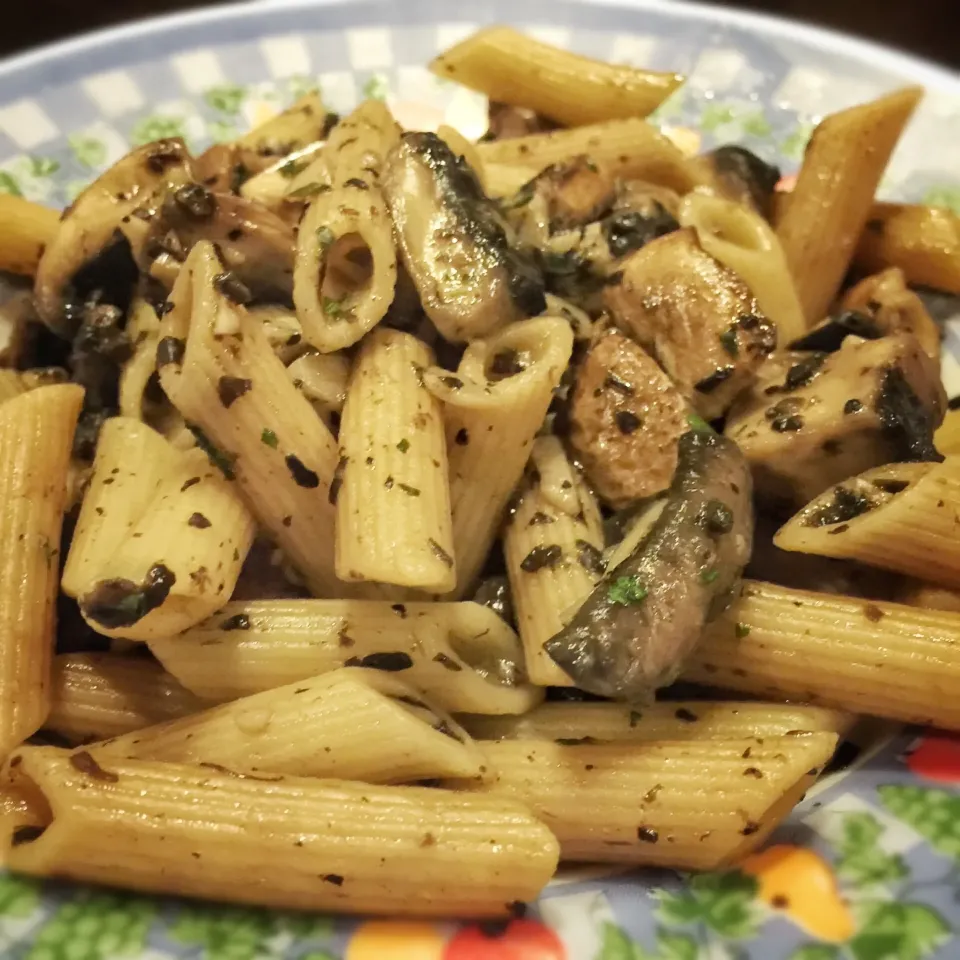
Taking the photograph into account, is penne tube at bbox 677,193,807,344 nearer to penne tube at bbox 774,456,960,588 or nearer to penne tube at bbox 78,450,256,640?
penne tube at bbox 774,456,960,588

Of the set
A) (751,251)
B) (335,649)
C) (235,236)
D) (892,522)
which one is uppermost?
(235,236)

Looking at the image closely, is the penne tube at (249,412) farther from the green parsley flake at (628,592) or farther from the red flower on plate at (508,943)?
the red flower on plate at (508,943)

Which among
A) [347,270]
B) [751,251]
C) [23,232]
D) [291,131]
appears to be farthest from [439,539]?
[291,131]

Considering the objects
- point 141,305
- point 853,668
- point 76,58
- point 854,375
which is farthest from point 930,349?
point 76,58

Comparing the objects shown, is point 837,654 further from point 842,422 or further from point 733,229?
point 733,229

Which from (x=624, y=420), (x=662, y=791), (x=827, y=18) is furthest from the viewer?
(x=827, y=18)

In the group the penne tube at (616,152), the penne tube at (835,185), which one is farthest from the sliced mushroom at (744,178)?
the penne tube at (835,185)
